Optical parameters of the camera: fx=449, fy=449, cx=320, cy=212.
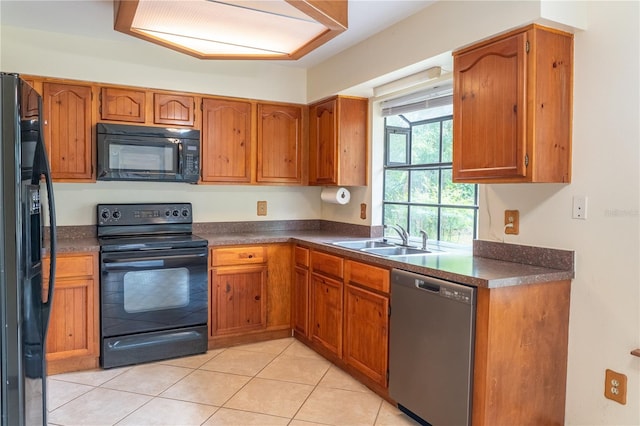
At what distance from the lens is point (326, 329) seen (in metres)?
3.26

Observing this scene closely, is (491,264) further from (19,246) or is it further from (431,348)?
(19,246)

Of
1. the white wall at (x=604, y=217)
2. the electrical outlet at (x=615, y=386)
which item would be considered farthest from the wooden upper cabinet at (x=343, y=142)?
the electrical outlet at (x=615, y=386)

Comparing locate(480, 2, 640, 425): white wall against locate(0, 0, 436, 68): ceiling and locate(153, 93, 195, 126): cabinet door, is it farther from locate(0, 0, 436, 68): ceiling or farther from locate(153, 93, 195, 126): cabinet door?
locate(153, 93, 195, 126): cabinet door

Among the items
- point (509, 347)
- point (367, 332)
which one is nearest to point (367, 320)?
point (367, 332)

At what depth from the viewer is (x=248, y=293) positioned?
358 cm

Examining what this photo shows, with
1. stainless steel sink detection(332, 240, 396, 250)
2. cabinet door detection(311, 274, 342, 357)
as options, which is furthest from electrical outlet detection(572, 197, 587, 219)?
cabinet door detection(311, 274, 342, 357)

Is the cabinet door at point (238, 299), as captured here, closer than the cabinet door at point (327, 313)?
No

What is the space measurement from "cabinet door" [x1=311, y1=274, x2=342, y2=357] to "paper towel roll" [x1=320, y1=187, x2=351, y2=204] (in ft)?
2.50

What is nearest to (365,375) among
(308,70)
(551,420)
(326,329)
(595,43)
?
(326,329)

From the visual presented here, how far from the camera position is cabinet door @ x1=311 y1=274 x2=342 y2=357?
3098 millimetres

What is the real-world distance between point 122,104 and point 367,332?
242cm

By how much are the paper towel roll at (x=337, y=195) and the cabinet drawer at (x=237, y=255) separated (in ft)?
2.49

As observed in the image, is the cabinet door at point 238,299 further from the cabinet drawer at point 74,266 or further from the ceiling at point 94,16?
the ceiling at point 94,16

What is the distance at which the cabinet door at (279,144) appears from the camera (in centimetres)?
389
